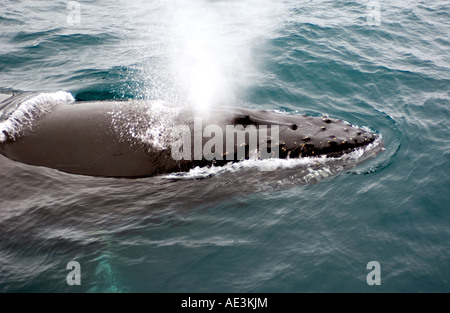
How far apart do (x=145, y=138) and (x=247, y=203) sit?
2.17 meters

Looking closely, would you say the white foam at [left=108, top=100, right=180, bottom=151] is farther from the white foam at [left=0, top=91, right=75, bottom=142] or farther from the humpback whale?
the white foam at [left=0, top=91, right=75, bottom=142]

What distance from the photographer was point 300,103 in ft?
37.3

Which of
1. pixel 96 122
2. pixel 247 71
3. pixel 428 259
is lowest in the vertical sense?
pixel 428 259

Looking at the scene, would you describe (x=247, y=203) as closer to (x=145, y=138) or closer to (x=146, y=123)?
(x=145, y=138)

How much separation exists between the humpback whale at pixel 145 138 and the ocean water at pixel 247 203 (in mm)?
260

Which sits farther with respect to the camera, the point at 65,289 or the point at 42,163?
the point at 42,163

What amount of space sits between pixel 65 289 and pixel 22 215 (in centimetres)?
152

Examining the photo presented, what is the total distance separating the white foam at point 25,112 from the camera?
6.84 metres

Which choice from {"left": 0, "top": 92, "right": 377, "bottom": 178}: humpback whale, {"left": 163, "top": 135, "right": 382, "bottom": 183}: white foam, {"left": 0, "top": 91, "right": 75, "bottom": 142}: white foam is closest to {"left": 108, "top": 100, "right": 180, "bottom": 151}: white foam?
{"left": 0, "top": 92, "right": 377, "bottom": 178}: humpback whale

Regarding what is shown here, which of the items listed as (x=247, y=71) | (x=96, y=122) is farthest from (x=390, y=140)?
(x=96, y=122)

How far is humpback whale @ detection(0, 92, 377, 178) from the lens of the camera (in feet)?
22.0

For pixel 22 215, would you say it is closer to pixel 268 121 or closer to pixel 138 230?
pixel 138 230

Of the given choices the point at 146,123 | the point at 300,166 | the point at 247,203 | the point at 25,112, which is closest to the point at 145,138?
the point at 146,123

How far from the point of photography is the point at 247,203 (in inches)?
269
